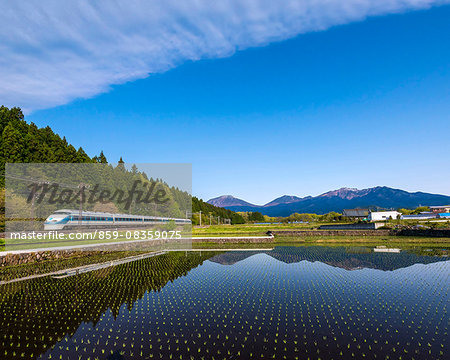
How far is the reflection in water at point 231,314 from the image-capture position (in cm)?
929

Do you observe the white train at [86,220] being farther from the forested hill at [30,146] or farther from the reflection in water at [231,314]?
the reflection in water at [231,314]

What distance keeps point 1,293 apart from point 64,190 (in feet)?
152

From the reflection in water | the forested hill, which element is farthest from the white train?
the reflection in water

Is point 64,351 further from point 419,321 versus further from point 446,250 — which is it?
point 446,250

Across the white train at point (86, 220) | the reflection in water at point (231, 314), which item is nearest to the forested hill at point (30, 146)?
the white train at point (86, 220)

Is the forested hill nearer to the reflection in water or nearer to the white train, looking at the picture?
the white train

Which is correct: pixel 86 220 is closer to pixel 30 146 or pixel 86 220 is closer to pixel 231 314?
pixel 30 146

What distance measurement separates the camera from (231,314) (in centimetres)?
1259

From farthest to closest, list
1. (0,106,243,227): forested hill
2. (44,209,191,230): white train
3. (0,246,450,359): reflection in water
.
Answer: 1. (0,106,243,227): forested hill
2. (44,209,191,230): white train
3. (0,246,450,359): reflection in water

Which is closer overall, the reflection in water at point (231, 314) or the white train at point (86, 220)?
the reflection in water at point (231, 314)

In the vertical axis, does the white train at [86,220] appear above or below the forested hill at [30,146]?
below

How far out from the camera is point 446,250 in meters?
32.2

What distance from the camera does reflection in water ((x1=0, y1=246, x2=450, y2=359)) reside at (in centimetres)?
929

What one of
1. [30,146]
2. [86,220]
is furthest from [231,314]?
[30,146]
